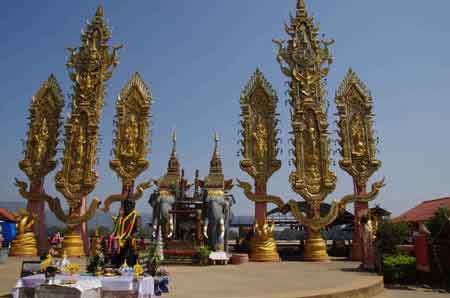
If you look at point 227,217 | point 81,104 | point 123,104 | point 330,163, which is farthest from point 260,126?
point 81,104

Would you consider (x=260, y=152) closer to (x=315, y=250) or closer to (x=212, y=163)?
(x=212, y=163)

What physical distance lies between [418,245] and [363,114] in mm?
10600

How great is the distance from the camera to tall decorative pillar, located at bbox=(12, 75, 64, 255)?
730 inches

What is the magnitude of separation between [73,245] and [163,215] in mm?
5075

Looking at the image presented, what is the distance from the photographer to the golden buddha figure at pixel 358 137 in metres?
18.8

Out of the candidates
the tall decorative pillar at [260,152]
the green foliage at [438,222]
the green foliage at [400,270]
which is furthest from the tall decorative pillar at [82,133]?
the green foliage at [438,222]

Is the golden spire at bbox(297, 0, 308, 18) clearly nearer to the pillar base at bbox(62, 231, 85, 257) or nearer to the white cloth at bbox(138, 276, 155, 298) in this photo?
the pillar base at bbox(62, 231, 85, 257)

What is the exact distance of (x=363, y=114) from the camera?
19625mm

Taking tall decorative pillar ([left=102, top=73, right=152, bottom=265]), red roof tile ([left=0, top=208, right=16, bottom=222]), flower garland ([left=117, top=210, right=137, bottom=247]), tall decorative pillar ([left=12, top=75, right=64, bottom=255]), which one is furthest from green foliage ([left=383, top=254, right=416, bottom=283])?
red roof tile ([left=0, top=208, right=16, bottom=222])

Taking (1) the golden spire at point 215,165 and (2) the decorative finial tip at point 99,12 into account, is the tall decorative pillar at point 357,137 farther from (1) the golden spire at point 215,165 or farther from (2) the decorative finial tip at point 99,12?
(2) the decorative finial tip at point 99,12

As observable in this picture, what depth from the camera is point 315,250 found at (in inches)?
689

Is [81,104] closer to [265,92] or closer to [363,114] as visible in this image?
[265,92]

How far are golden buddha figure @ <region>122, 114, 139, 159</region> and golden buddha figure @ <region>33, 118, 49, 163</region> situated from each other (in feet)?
14.2

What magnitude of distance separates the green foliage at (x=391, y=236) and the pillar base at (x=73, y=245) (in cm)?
1404
